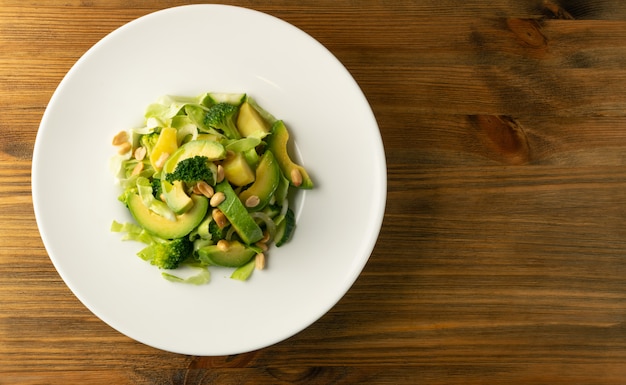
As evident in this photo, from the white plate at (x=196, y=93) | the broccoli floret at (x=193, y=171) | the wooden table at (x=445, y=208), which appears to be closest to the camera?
the broccoli floret at (x=193, y=171)

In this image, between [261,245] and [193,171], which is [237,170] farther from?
[261,245]

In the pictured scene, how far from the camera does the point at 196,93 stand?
1900 mm

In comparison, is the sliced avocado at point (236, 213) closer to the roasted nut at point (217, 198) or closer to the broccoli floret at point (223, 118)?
the roasted nut at point (217, 198)

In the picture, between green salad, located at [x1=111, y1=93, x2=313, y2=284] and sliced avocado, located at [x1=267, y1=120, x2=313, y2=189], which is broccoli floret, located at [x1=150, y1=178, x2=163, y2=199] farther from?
sliced avocado, located at [x1=267, y1=120, x2=313, y2=189]

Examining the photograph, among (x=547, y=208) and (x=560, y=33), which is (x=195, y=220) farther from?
(x=560, y=33)

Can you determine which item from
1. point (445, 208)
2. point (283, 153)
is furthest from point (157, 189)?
point (445, 208)

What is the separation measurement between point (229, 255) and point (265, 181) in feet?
0.85

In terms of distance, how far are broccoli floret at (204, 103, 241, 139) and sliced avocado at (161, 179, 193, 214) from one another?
215mm

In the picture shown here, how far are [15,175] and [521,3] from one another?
2.03 meters

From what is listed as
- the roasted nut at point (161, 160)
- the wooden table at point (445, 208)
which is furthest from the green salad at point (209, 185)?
the wooden table at point (445, 208)

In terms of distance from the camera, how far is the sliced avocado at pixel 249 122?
185 cm

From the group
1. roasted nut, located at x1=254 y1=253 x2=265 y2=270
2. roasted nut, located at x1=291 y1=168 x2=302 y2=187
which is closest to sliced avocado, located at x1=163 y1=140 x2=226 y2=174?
roasted nut, located at x1=291 y1=168 x2=302 y2=187

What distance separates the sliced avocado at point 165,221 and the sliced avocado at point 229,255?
0.28 feet

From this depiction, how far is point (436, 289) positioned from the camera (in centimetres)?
221
